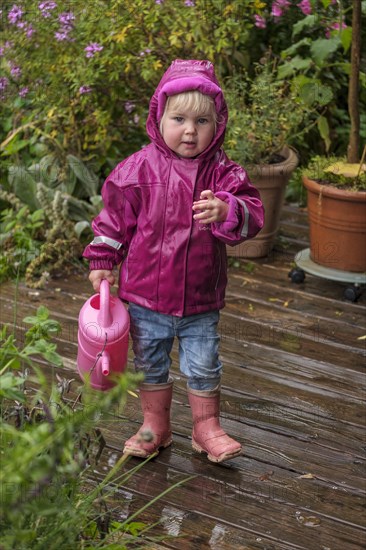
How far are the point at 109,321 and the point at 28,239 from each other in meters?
2.16

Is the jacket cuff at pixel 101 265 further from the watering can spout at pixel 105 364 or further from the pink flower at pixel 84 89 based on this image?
the pink flower at pixel 84 89

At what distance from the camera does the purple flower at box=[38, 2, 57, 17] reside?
5.26 metres

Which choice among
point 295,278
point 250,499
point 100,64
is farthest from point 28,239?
point 250,499

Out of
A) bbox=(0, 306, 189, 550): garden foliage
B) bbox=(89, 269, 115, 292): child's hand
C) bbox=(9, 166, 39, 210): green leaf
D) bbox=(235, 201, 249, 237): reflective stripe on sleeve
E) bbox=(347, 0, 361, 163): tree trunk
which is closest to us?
bbox=(0, 306, 189, 550): garden foliage

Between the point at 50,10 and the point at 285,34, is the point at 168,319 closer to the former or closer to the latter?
the point at 50,10

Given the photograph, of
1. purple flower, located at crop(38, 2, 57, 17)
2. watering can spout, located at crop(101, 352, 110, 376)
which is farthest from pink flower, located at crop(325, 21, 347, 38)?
watering can spout, located at crop(101, 352, 110, 376)

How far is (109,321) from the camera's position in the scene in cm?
288

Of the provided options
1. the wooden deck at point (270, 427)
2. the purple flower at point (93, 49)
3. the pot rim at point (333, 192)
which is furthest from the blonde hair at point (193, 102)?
the purple flower at point (93, 49)

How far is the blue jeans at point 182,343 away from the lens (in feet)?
10.0

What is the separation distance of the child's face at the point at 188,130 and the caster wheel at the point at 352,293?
6.10 feet

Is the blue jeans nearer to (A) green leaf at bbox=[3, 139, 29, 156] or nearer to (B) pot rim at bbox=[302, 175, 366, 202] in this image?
(B) pot rim at bbox=[302, 175, 366, 202]

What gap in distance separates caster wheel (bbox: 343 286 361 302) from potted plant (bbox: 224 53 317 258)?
2.04ft

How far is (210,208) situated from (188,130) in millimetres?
263

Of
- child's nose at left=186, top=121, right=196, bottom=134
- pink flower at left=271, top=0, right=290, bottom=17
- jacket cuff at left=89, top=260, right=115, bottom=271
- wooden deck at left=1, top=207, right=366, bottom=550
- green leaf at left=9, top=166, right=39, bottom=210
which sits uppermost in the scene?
pink flower at left=271, top=0, right=290, bottom=17
